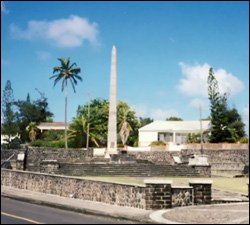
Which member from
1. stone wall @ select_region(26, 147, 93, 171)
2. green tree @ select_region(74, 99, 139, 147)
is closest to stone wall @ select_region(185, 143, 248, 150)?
stone wall @ select_region(26, 147, 93, 171)

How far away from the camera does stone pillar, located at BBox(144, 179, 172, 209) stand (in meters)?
15.2

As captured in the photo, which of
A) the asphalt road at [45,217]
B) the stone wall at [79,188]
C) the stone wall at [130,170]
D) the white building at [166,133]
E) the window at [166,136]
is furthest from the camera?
the window at [166,136]

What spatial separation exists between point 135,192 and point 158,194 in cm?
89

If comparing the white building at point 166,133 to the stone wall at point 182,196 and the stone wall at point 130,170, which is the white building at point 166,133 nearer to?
the stone wall at point 130,170

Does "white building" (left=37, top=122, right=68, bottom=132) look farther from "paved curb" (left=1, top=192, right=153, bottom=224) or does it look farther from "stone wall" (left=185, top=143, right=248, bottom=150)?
"paved curb" (left=1, top=192, right=153, bottom=224)

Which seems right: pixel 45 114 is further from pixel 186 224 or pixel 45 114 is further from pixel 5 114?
pixel 186 224

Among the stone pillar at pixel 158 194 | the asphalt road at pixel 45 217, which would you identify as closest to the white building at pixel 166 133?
the stone pillar at pixel 158 194

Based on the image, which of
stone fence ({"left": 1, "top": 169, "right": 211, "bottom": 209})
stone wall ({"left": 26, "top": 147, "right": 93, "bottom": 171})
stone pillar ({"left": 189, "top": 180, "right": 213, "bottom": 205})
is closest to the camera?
stone fence ({"left": 1, "top": 169, "right": 211, "bottom": 209})

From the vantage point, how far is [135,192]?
15852mm

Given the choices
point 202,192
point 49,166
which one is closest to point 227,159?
point 49,166

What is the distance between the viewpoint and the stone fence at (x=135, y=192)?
15.4 meters

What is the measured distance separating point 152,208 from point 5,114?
2448 inches

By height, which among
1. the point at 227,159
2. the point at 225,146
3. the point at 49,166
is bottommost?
the point at 49,166

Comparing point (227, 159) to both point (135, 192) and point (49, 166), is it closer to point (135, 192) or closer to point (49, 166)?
point (49, 166)
